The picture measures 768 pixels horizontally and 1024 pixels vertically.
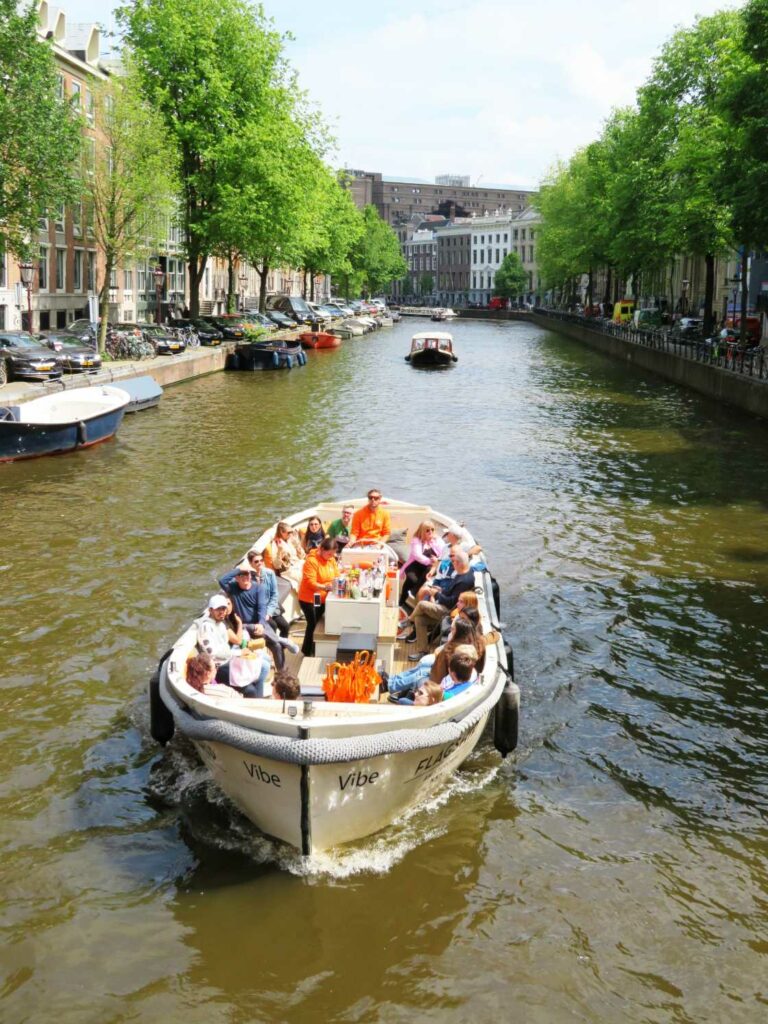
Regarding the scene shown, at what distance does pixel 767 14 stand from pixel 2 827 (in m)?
29.9

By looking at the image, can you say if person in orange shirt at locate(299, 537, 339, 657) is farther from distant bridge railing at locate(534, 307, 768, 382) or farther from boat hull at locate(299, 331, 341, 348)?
boat hull at locate(299, 331, 341, 348)

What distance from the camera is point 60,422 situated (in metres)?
26.8

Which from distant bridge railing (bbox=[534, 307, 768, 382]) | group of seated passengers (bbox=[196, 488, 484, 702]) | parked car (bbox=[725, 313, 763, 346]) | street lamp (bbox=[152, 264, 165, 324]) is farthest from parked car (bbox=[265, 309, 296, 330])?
group of seated passengers (bbox=[196, 488, 484, 702])

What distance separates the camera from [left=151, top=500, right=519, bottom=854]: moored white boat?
839 cm

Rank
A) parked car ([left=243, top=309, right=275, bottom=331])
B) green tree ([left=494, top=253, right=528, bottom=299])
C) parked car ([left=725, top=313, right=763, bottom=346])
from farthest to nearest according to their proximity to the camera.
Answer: green tree ([left=494, top=253, right=528, bottom=299])
parked car ([left=243, top=309, right=275, bottom=331])
parked car ([left=725, top=313, right=763, bottom=346])

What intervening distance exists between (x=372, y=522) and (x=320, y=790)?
713cm

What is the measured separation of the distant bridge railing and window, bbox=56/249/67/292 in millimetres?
30125

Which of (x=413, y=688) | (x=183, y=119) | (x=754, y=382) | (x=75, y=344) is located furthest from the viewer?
(x=183, y=119)

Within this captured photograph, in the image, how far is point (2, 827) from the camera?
9.70 metres

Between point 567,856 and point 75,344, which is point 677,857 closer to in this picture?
point 567,856

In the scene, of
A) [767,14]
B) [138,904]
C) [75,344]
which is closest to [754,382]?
[767,14]

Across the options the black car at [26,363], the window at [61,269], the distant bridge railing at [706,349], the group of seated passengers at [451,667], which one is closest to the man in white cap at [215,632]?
the group of seated passengers at [451,667]

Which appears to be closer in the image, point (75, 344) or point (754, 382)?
point (754, 382)

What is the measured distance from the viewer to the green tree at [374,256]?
129875mm
